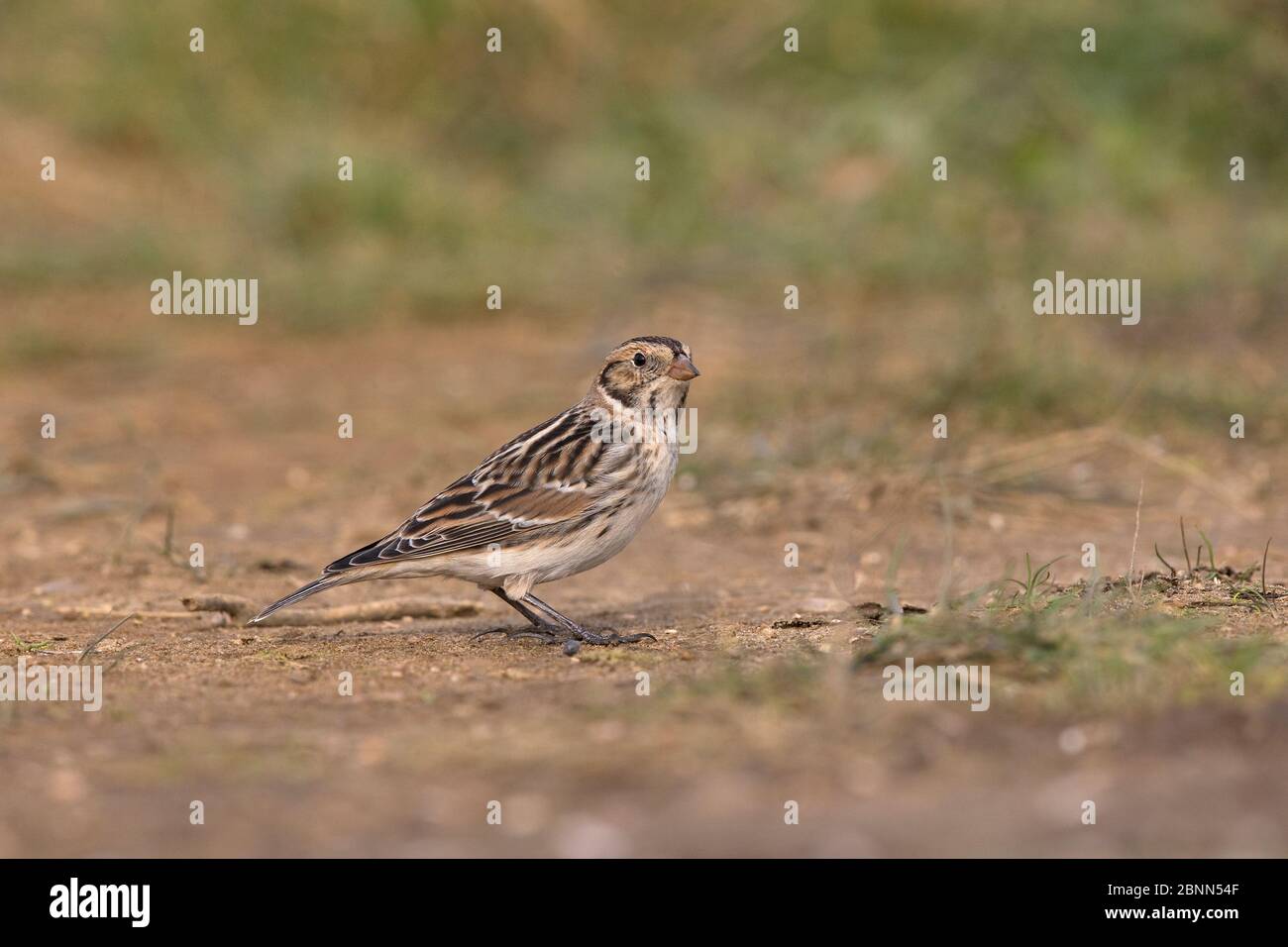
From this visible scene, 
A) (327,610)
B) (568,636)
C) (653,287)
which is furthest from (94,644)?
(653,287)

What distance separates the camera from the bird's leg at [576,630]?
6.23 m

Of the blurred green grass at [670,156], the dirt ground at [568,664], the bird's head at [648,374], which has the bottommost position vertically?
the dirt ground at [568,664]

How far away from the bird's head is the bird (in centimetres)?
2

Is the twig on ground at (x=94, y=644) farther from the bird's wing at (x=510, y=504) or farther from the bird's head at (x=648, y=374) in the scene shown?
the bird's head at (x=648, y=374)

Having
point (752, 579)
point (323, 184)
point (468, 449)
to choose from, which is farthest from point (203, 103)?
point (752, 579)

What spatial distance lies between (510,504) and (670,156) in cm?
935

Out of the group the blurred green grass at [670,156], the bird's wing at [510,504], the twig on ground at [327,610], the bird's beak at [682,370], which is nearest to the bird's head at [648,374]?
the bird's beak at [682,370]

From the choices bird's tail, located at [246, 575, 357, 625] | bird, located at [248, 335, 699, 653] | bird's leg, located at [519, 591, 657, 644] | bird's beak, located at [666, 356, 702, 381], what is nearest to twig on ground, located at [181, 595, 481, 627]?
bird, located at [248, 335, 699, 653]

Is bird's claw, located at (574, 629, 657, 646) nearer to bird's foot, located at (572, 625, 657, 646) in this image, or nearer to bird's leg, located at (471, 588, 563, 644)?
bird's foot, located at (572, 625, 657, 646)

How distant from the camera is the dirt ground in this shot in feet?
13.0

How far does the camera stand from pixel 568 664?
5.82m

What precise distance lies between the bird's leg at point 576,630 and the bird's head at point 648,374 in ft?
2.85

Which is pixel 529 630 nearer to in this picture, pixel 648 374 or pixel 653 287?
pixel 648 374

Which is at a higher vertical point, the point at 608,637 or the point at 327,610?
the point at 327,610
